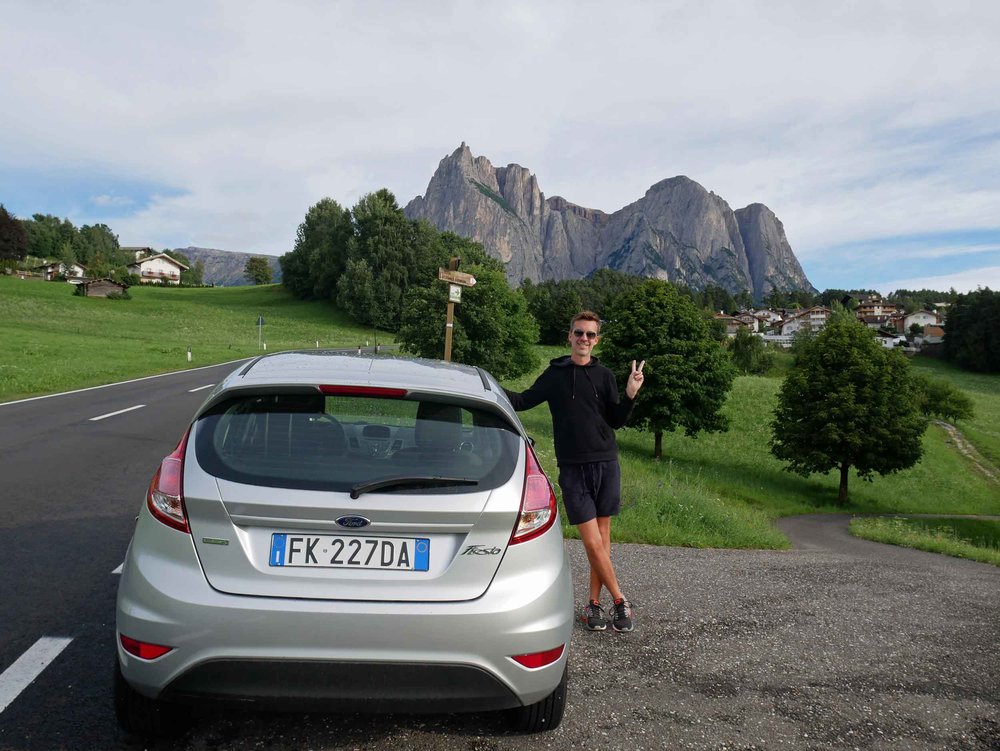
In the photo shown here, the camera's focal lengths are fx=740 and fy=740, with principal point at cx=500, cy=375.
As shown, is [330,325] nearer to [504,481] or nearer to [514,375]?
[514,375]

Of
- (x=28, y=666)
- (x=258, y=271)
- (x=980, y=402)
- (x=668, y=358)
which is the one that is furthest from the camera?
(x=258, y=271)

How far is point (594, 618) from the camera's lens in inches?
179

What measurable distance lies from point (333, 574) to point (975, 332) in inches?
4506

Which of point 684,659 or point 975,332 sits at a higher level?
point 975,332

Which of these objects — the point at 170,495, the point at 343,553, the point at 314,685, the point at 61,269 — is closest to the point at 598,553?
the point at 343,553

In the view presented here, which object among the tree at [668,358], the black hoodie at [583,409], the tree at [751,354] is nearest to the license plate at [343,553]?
the black hoodie at [583,409]

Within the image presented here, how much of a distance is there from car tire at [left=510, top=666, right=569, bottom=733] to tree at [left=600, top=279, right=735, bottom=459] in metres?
29.6

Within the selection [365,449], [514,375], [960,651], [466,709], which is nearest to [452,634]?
[466,709]

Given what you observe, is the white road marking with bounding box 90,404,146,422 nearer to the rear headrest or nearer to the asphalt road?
the asphalt road

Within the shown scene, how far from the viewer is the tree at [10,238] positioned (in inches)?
4011

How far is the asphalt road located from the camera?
3121mm

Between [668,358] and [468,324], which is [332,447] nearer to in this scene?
[668,358]

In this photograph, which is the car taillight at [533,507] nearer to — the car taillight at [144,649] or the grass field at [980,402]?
the car taillight at [144,649]

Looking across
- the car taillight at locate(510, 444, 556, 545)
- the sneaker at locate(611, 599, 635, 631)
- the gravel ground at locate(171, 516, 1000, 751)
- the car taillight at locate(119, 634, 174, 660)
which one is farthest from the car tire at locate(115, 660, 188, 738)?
the sneaker at locate(611, 599, 635, 631)
